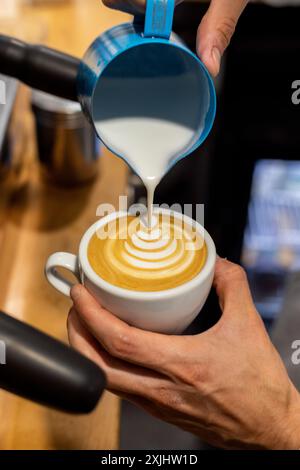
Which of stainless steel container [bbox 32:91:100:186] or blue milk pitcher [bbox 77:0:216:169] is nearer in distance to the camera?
blue milk pitcher [bbox 77:0:216:169]

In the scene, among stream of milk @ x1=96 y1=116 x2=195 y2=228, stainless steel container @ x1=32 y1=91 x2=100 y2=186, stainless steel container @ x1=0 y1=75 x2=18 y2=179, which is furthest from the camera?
stainless steel container @ x1=32 y1=91 x2=100 y2=186

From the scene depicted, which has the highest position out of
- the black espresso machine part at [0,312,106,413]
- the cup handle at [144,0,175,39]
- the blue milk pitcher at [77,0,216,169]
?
the cup handle at [144,0,175,39]

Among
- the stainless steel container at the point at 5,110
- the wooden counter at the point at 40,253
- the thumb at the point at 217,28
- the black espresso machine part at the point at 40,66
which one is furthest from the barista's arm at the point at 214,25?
the wooden counter at the point at 40,253

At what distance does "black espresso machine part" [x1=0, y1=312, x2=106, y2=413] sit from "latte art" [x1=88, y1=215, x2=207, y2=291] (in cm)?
18

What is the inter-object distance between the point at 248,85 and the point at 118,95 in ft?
3.45

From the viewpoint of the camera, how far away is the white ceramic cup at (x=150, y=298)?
0.59 meters

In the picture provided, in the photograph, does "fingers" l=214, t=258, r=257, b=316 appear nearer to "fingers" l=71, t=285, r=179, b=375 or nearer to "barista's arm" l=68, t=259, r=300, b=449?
"barista's arm" l=68, t=259, r=300, b=449

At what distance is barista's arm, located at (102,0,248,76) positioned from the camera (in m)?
0.63

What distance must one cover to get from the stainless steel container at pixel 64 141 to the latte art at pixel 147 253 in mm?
356

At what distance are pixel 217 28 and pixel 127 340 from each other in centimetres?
41

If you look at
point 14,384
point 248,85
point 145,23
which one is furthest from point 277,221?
point 14,384

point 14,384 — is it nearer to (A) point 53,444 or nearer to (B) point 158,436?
(A) point 53,444

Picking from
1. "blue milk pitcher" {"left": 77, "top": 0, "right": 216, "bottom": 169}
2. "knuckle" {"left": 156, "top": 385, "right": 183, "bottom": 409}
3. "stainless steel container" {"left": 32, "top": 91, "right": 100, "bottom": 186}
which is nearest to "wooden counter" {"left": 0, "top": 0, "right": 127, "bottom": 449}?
"stainless steel container" {"left": 32, "top": 91, "right": 100, "bottom": 186}

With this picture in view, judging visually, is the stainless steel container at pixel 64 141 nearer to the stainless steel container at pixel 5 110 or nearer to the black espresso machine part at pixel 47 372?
→ the stainless steel container at pixel 5 110
